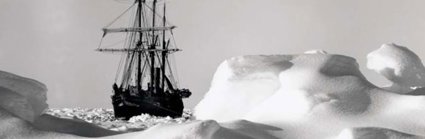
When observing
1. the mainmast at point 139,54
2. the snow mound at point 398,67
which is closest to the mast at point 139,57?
the mainmast at point 139,54

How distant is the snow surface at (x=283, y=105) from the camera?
6.93 metres

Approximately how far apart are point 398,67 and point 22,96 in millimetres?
6178

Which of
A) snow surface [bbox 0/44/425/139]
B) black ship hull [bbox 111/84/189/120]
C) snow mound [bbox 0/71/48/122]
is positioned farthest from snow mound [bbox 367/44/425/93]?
black ship hull [bbox 111/84/189/120]

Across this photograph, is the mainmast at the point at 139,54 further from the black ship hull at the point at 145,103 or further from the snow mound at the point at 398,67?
the snow mound at the point at 398,67

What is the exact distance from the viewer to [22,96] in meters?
7.76

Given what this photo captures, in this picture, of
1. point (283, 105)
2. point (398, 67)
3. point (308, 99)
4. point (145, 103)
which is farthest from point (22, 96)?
point (145, 103)

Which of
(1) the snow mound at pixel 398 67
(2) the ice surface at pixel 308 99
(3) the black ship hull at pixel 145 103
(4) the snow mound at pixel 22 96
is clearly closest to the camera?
(4) the snow mound at pixel 22 96

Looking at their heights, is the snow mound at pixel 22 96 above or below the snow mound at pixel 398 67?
below

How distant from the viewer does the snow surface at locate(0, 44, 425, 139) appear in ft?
22.7

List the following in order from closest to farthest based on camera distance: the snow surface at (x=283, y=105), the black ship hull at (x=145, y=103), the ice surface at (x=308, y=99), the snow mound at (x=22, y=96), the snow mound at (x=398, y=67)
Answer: the snow surface at (x=283, y=105) → the snow mound at (x=22, y=96) → the ice surface at (x=308, y=99) → the snow mound at (x=398, y=67) → the black ship hull at (x=145, y=103)

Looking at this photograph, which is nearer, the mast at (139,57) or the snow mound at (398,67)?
the snow mound at (398,67)

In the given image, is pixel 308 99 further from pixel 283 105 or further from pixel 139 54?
pixel 139 54

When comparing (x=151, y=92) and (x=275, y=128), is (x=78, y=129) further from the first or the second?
(x=151, y=92)

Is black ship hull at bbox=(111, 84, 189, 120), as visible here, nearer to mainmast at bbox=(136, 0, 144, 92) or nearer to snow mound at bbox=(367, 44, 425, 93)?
mainmast at bbox=(136, 0, 144, 92)
